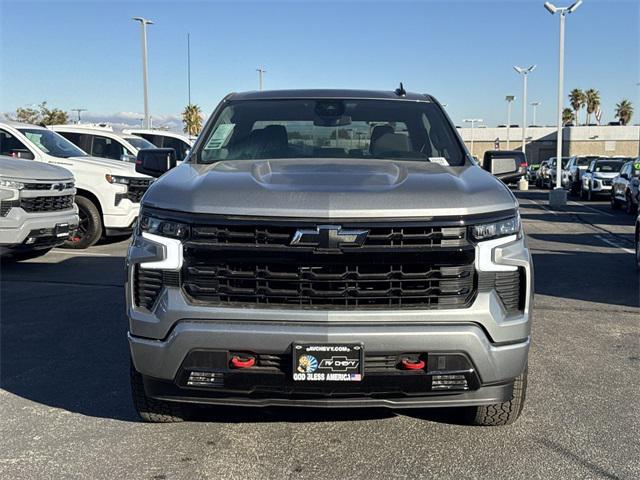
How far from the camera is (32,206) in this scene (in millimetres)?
8531

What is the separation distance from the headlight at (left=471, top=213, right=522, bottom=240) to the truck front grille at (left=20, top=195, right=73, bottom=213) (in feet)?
22.2

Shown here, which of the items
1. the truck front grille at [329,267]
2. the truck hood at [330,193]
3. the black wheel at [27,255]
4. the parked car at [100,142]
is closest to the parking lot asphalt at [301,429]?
the truck front grille at [329,267]

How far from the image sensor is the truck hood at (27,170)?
27.2ft

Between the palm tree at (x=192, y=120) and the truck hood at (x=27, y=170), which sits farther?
the palm tree at (x=192, y=120)

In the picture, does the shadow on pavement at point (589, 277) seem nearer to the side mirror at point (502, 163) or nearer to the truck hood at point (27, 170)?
the side mirror at point (502, 163)

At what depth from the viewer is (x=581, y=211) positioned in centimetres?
2128

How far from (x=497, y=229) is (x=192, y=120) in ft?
246

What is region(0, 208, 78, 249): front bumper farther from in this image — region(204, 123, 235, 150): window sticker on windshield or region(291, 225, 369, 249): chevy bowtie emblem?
region(291, 225, 369, 249): chevy bowtie emblem

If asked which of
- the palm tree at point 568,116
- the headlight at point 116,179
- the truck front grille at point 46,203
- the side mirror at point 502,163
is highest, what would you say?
the palm tree at point 568,116

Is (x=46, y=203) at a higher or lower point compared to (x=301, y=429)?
higher

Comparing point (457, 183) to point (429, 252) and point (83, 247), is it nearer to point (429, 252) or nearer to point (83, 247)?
point (429, 252)

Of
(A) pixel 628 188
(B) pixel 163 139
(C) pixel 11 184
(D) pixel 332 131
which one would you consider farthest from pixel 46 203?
(A) pixel 628 188

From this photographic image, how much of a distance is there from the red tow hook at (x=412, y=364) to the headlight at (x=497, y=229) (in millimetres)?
638

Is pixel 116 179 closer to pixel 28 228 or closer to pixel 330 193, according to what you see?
pixel 28 228
